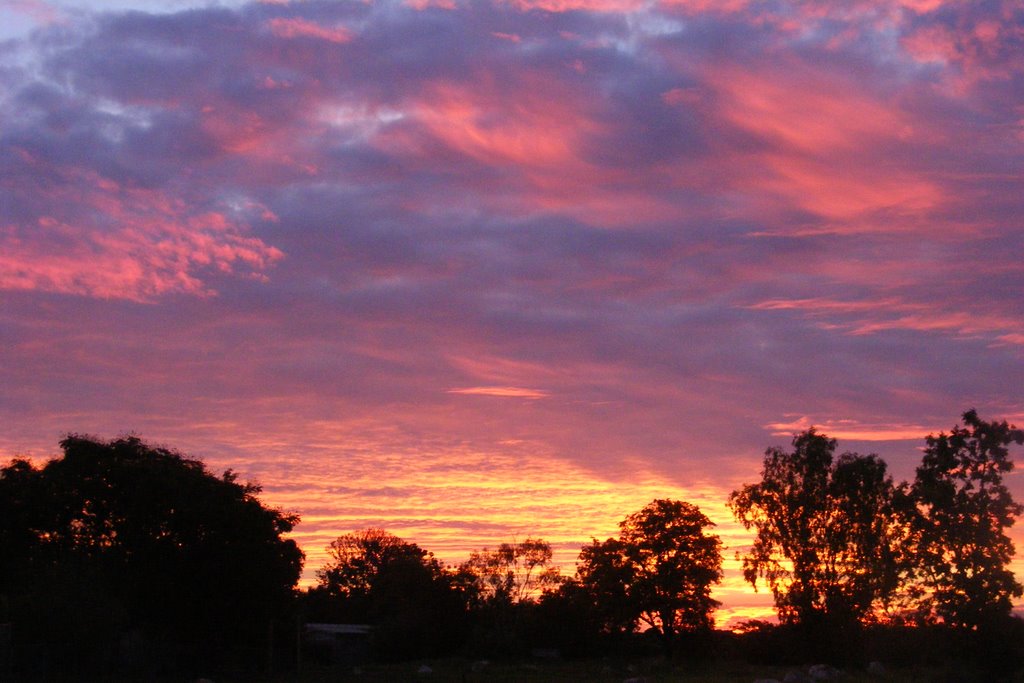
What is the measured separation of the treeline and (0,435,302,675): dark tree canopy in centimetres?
9

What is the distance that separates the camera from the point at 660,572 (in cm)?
7519

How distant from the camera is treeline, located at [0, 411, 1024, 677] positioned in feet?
147

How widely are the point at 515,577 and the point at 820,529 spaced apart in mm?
21770

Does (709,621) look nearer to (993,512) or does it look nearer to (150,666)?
(993,512)

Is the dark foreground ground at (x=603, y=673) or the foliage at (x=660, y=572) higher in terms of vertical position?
the foliage at (x=660, y=572)

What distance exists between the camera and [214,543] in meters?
49.2

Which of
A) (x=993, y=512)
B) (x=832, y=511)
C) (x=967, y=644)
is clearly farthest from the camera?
(x=832, y=511)

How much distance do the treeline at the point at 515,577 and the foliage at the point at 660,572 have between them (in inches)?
5.2

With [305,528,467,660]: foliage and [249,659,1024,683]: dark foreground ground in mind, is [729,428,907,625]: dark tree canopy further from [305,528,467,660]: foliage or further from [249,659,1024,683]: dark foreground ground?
[305,528,467,660]: foliage

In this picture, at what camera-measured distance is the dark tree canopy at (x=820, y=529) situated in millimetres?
66938

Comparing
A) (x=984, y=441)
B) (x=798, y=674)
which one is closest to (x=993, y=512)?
(x=984, y=441)

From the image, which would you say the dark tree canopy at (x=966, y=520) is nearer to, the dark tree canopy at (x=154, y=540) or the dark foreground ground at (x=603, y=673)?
the dark foreground ground at (x=603, y=673)

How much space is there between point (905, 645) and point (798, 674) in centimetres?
516

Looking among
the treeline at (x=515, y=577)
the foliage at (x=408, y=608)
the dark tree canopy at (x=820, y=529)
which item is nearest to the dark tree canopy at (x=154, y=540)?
the treeline at (x=515, y=577)
